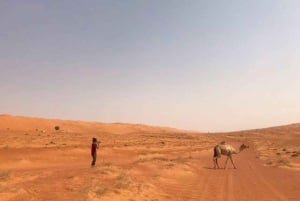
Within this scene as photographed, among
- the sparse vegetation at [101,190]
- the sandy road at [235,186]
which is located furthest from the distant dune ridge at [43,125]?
the sparse vegetation at [101,190]

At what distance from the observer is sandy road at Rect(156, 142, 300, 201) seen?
15836mm

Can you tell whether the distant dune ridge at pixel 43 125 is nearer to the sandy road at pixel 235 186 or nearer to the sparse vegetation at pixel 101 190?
the sandy road at pixel 235 186

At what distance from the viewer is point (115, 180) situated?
17.0 m

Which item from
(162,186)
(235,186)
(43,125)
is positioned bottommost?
(162,186)

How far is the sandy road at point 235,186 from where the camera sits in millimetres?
15836

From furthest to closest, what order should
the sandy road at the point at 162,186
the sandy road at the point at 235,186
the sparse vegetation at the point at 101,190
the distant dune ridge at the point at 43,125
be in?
the distant dune ridge at the point at 43,125 < the sandy road at the point at 235,186 < the sparse vegetation at the point at 101,190 < the sandy road at the point at 162,186

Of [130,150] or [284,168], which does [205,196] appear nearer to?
[284,168]

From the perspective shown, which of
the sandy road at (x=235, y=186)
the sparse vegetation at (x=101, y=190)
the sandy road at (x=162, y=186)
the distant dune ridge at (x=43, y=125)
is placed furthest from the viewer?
the distant dune ridge at (x=43, y=125)

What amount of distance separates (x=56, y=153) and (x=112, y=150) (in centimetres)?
857

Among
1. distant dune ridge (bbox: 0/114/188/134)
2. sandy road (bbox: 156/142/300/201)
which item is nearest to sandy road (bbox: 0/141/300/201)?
sandy road (bbox: 156/142/300/201)

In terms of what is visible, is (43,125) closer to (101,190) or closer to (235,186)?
(235,186)

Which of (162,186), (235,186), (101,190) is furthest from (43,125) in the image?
(101,190)

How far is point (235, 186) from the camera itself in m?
18.8

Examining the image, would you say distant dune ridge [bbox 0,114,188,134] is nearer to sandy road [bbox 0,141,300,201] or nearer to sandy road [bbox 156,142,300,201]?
sandy road [bbox 0,141,300,201]
